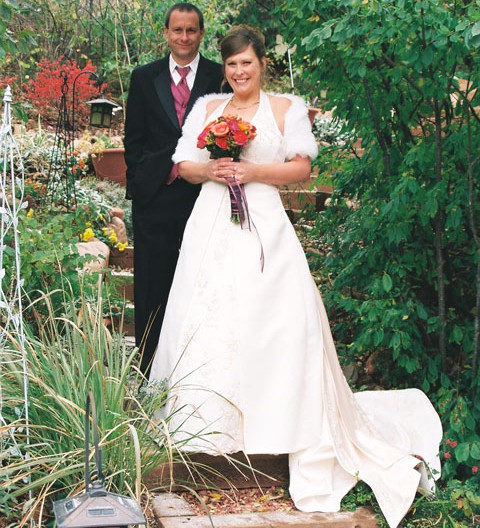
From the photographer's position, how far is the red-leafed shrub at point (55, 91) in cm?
843

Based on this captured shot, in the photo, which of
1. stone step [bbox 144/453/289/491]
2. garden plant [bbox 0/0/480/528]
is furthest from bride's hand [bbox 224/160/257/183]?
stone step [bbox 144/453/289/491]

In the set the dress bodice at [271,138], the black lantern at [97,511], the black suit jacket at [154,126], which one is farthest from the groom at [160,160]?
the black lantern at [97,511]

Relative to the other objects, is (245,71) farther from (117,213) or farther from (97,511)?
(117,213)

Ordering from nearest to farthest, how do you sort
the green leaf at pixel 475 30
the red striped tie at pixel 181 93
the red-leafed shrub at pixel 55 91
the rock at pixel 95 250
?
1. the green leaf at pixel 475 30
2. the red striped tie at pixel 181 93
3. the rock at pixel 95 250
4. the red-leafed shrub at pixel 55 91

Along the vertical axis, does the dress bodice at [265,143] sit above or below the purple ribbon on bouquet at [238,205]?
above

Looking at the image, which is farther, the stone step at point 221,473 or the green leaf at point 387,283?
the green leaf at point 387,283

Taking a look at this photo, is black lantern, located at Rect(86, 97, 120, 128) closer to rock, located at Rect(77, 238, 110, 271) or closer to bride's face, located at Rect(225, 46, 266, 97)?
rock, located at Rect(77, 238, 110, 271)

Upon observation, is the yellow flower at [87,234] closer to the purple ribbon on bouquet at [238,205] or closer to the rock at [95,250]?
the rock at [95,250]

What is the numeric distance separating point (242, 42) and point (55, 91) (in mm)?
4897

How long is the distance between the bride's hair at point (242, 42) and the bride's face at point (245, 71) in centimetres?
2

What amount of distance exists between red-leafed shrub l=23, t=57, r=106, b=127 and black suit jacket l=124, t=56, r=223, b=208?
3771 mm

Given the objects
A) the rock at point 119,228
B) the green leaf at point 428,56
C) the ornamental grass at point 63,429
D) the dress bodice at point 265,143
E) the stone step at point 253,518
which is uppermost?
the green leaf at point 428,56

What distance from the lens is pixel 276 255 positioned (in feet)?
12.8

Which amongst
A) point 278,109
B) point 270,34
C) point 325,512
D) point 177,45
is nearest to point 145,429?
point 325,512
